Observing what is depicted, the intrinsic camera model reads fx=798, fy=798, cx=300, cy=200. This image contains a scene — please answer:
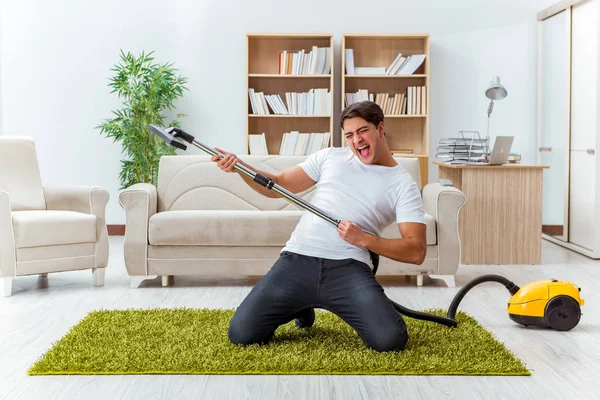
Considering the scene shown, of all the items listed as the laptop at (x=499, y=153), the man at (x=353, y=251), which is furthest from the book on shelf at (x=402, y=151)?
the man at (x=353, y=251)

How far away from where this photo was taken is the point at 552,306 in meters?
3.42

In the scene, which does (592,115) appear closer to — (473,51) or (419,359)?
(473,51)

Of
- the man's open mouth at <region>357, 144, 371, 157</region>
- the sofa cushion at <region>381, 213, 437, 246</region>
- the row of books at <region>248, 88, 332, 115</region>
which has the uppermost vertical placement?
the row of books at <region>248, 88, 332, 115</region>

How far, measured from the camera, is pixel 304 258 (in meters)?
3.13

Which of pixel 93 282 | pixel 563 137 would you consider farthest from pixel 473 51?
pixel 93 282

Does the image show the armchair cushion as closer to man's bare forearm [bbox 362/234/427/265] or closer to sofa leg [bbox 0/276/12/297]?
sofa leg [bbox 0/276/12/297]

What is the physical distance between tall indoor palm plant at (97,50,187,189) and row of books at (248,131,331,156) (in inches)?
27.4

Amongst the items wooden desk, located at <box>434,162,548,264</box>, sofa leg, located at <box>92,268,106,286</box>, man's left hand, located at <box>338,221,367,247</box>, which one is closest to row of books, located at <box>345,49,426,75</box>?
wooden desk, located at <box>434,162,548,264</box>

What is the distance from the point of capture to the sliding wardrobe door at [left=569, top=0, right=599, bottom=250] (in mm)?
5832

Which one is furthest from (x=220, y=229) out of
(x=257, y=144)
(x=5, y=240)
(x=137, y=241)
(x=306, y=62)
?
(x=306, y=62)

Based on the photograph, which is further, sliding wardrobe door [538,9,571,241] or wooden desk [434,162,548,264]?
sliding wardrobe door [538,9,571,241]

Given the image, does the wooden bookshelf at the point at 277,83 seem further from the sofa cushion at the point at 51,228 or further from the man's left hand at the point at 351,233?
the man's left hand at the point at 351,233

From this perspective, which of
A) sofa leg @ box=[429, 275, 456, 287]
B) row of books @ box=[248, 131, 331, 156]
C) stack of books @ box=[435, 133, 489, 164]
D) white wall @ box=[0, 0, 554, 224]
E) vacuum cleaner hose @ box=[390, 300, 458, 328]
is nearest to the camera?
vacuum cleaner hose @ box=[390, 300, 458, 328]

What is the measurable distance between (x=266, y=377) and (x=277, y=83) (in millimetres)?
4475
